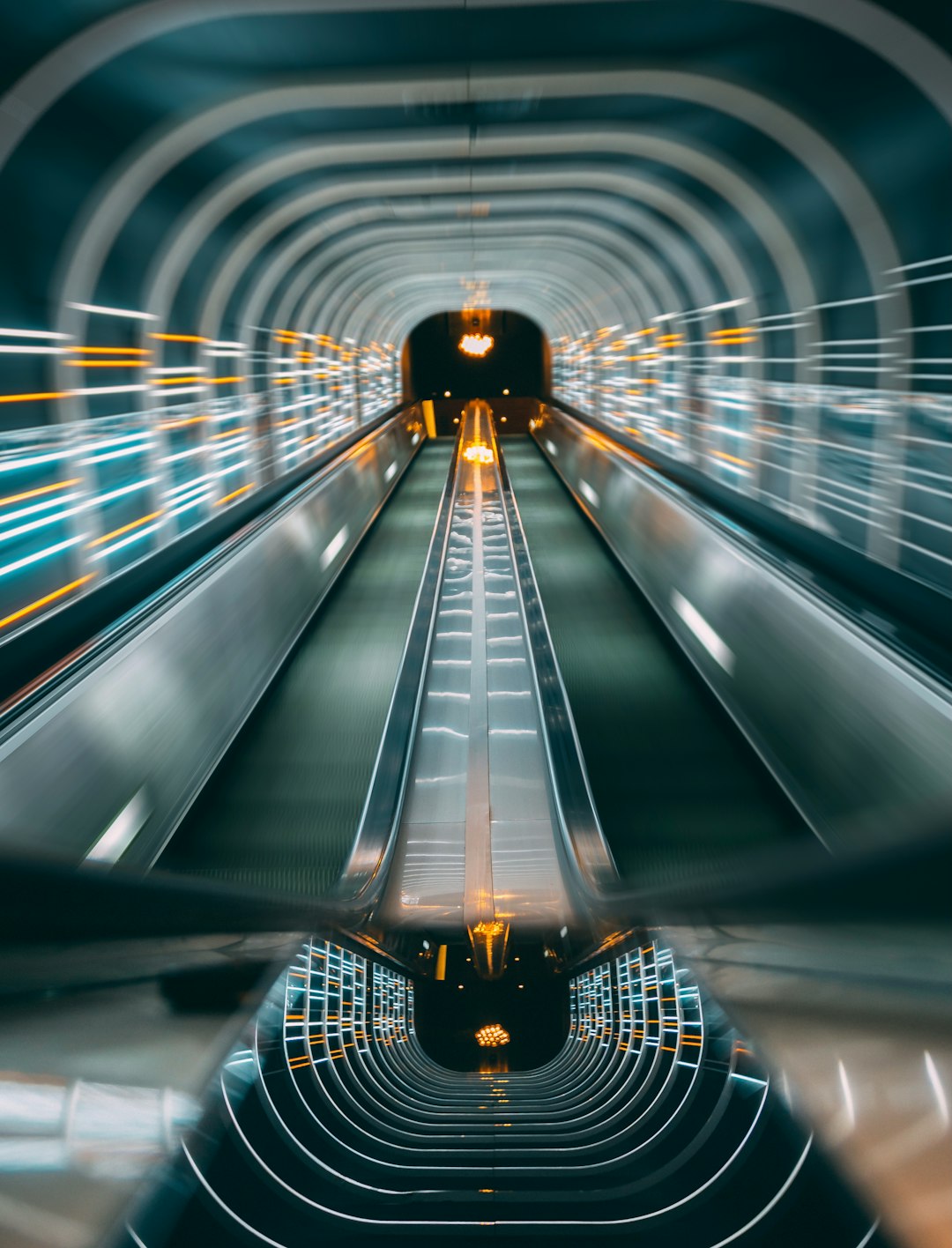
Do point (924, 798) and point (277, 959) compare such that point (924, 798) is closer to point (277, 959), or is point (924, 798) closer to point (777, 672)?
point (777, 672)

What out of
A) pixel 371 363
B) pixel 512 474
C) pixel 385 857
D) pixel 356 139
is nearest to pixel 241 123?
pixel 356 139

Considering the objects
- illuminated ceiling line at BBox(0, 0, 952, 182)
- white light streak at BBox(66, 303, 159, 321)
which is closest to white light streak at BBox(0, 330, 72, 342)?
white light streak at BBox(66, 303, 159, 321)

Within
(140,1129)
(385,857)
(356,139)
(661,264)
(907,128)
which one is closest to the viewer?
(140,1129)

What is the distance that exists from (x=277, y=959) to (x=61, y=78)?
423cm

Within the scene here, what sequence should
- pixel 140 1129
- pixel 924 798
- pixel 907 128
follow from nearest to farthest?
pixel 140 1129 → pixel 924 798 → pixel 907 128

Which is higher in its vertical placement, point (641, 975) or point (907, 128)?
point (907, 128)

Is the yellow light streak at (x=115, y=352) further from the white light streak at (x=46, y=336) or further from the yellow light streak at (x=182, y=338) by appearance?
the white light streak at (x=46, y=336)

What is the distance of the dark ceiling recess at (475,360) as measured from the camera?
96.9ft

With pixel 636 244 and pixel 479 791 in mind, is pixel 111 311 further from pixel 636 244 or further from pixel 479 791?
pixel 636 244

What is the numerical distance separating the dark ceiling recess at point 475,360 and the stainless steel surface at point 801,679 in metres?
23.1

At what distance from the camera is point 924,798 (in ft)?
10.7

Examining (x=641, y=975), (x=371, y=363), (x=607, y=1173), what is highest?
(x=371, y=363)

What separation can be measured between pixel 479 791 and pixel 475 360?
26.3 meters

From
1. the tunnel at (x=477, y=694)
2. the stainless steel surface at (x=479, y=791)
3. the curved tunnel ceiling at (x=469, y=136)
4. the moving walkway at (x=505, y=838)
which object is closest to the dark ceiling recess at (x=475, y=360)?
the tunnel at (x=477, y=694)
